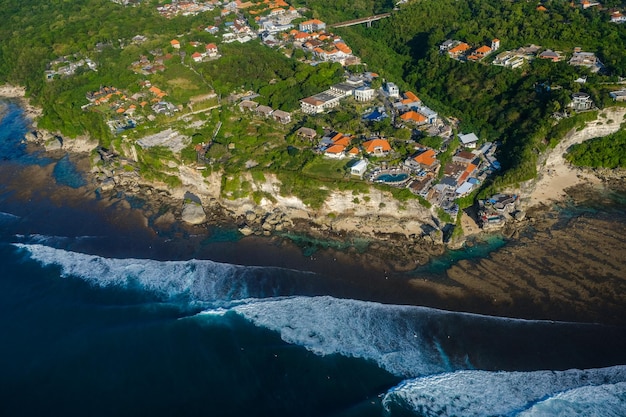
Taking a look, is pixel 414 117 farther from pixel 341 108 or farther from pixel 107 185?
pixel 107 185

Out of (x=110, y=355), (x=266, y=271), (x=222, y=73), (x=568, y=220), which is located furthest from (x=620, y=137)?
(x=110, y=355)

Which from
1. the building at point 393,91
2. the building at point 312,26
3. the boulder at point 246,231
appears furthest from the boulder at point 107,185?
the building at point 312,26

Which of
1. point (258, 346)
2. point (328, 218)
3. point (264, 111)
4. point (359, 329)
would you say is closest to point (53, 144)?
point (264, 111)

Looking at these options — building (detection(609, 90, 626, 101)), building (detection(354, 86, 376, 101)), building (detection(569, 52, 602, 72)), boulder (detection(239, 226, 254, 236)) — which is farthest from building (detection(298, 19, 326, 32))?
boulder (detection(239, 226, 254, 236))

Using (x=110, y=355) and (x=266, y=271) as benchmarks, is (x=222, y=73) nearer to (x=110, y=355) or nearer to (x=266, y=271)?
(x=266, y=271)

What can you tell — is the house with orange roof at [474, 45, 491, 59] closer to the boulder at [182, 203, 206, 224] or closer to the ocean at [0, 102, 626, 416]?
the ocean at [0, 102, 626, 416]
